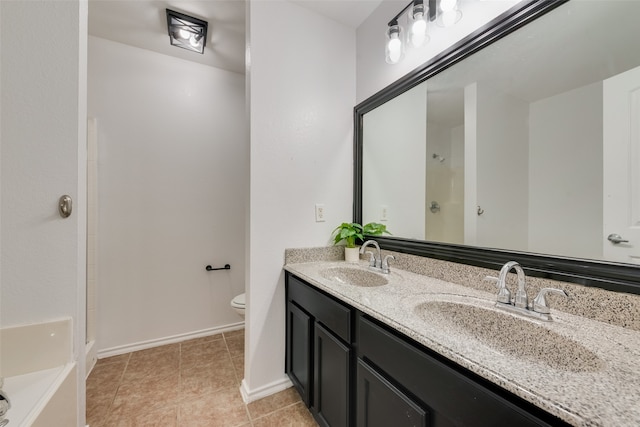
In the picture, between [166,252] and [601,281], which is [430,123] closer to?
[601,281]

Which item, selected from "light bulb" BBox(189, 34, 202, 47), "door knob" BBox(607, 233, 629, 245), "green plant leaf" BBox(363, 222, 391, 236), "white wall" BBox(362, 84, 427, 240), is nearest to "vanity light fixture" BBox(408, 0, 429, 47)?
"white wall" BBox(362, 84, 427, 240)

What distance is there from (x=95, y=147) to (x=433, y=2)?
8.19 feet

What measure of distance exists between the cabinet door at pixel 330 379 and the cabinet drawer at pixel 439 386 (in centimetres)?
21

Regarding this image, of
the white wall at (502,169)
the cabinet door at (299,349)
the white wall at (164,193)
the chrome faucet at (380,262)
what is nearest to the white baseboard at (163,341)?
the white wall at (164,193)

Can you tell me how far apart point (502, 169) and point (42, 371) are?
2135 mm

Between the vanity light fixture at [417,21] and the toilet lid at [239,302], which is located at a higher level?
the vanity light fixture at [417,21]

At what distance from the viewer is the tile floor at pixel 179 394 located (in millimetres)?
1351

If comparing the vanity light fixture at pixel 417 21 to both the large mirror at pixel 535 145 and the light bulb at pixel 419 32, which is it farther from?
the large mirror at pixel 535 145

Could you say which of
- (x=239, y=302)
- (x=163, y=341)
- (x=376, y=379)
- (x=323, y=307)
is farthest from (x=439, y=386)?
(x=163, y=341)

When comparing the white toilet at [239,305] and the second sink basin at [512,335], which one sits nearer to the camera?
the second sink basin at [512,335]

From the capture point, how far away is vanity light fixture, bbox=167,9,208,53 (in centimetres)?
178

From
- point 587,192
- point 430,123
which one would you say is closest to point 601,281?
point 587,192

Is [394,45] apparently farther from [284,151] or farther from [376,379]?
[376,379]

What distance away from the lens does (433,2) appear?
1.26 m
